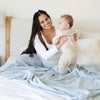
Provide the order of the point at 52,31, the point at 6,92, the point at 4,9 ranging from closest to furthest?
1. the point at 6,92
2. the point at 52,31
3. the point at 4,9

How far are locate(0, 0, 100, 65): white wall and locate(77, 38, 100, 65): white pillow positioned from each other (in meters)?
0.57

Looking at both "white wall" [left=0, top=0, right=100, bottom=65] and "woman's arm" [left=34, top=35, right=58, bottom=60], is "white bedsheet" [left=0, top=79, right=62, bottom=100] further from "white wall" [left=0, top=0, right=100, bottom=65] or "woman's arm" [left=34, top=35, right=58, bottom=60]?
"white wall" [left=0, top=0, right=100, bottom=65]

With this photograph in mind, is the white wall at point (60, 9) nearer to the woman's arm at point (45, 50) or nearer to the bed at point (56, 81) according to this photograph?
the bed at point (56, 81)

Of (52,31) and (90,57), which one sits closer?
(90,57)

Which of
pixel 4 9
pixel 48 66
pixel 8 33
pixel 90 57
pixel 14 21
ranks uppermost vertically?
pixel 4 9

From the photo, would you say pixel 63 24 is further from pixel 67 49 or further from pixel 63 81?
pixel 63 81

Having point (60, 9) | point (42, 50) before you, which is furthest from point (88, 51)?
point (60, 9)

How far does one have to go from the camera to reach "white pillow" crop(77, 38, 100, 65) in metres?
1.68

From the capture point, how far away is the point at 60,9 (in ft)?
7.67

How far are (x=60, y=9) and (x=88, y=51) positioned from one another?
94cm

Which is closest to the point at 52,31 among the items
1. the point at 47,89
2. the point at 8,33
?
the point at 8,33

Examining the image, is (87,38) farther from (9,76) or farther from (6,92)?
(6,92)

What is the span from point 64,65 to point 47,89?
0.40 m

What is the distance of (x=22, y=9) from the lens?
2322mm
